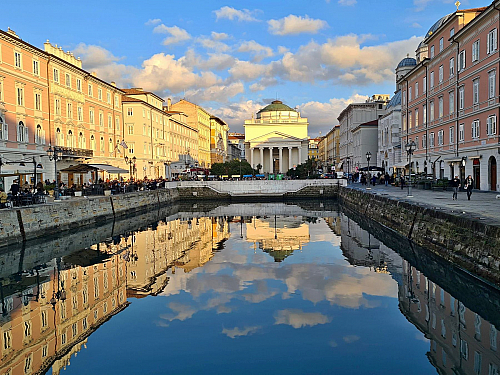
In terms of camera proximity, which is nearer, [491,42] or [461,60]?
[491,42]

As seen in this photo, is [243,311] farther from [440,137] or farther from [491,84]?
[440,137]

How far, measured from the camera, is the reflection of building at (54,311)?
8.83m

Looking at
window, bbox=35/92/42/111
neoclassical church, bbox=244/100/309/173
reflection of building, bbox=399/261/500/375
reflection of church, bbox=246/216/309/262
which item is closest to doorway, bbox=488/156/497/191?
reflection of church, bbox=246/216/309/262

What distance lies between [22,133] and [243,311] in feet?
93.9

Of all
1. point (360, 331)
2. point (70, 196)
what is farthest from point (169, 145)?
point (360, 331)

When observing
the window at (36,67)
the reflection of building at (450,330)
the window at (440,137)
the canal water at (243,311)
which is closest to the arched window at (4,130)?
the window at (36,67)

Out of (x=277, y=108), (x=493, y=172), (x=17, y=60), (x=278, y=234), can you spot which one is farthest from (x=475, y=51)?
(x=277, y=108)

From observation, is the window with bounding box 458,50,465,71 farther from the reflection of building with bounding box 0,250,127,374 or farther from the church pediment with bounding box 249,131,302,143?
the church pediment with bounding box 249,131,302,143

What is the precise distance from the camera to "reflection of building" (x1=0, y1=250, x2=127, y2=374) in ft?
29.0

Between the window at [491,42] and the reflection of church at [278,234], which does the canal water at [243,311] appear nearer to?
the reflection of church at [278,234]

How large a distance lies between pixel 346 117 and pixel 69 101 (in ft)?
205

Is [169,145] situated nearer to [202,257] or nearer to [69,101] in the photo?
[69,101]

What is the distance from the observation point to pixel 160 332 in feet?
32.4

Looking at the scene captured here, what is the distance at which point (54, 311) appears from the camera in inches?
451
